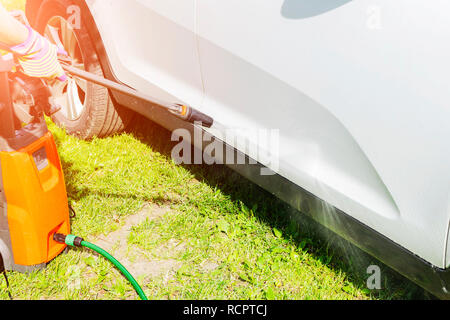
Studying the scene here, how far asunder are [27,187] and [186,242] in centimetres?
78

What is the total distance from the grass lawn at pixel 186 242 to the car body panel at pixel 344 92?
1.49 feet

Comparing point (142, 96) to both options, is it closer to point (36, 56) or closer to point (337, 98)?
point (36, 56)

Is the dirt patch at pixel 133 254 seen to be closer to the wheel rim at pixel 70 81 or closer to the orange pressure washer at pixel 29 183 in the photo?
the orange pressure washer at pixel 29 183

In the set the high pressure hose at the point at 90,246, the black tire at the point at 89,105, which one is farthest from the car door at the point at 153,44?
the high pressure hose at the point at 90,246

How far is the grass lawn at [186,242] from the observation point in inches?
74.6

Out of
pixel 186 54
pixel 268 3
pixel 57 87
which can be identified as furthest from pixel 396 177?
pixel 57 87

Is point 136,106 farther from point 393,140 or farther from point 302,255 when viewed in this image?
point 393,140

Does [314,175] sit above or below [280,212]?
above

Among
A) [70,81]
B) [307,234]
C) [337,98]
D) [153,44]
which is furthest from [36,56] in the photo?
[307,234]

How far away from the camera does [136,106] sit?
2371 millimetres

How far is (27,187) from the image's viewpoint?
1.69 meters

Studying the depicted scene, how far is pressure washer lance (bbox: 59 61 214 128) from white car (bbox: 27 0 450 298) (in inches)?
4.0

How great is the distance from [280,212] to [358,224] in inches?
→ 29.1

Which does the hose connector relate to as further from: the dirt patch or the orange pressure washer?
the dirt patch
